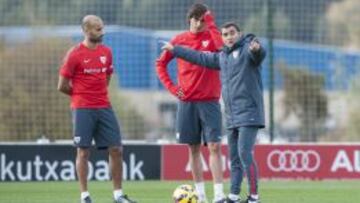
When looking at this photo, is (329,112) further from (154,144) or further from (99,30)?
(99,30)

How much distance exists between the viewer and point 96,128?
15.4 m

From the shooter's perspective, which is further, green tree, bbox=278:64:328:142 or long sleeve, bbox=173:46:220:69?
green tree, bbox=278:64:328:142

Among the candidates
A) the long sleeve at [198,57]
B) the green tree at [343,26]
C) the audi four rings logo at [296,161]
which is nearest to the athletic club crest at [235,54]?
the long sleeve at [198,57]

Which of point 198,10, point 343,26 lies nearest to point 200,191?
point 198,10

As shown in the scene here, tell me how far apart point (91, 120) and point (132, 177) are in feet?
23.5

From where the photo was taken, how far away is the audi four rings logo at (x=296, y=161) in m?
22.3

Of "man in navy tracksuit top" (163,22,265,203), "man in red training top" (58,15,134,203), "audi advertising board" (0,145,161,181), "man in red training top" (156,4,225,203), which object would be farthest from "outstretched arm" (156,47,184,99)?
"audi advertising board" (0,145,161,181)

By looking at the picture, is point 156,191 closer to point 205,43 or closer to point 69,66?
point 205,43

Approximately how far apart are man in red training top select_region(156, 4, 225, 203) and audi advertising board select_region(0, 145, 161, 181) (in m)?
6.84

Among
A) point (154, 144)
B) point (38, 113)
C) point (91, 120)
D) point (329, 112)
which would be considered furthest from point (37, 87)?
point (91, 120)

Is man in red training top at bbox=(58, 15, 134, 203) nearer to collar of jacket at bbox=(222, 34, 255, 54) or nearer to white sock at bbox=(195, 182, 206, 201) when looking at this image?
white sock at bbox=(195, 182, 206, 201)

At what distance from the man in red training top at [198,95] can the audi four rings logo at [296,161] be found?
685 centimetres

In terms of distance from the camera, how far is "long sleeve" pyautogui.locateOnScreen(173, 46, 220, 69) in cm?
1485

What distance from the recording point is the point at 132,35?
1252 inches
